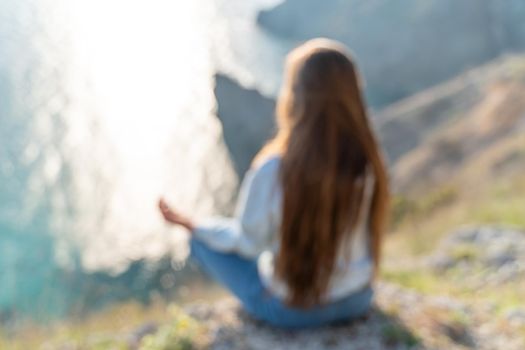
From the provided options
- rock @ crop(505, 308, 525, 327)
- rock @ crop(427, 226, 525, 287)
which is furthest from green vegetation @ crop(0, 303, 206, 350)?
rock @ crop(427, 226, 525, 287)

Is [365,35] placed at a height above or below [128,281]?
above

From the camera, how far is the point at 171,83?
33.0 meters

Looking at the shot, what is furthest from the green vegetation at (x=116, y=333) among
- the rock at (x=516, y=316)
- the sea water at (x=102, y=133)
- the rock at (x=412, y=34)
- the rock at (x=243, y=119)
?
the rock at (x=412, y=34)

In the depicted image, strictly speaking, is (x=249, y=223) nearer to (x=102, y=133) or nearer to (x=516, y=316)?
(x=516, y=316)

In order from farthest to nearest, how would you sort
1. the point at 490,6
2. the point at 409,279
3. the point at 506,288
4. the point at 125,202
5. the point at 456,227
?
1. the point at 490,6
2. the point at 125,202
3. the point at 456,227
4. the point at 409,279
5. the point at 506,288

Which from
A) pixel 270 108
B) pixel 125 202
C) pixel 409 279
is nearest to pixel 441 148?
pixel 270 108

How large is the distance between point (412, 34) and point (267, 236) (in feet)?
168

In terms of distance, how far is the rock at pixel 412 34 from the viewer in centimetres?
4844

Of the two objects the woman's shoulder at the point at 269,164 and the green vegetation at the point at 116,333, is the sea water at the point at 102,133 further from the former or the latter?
the woman's shoulder at the point at 269,164

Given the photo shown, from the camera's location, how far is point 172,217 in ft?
15.8

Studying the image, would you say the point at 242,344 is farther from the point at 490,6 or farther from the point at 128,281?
the point at 490,6

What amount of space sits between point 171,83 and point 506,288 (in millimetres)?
27210

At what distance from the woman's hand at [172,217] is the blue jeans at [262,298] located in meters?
0.23

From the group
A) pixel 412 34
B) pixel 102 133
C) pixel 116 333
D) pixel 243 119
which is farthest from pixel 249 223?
pixel 412 34
